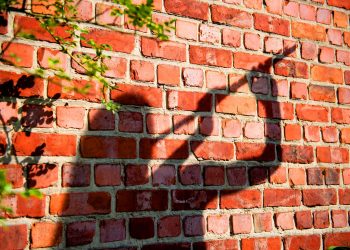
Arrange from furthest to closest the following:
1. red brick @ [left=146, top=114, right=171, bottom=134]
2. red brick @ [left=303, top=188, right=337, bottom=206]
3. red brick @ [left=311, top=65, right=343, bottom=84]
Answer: red brick @ [left=311, top=65, right=343, bottom=84], red brick @ [left=303, top=188, right=337, bottom=206], red brick @ [left=146, top=114, right=171, bottom=134]

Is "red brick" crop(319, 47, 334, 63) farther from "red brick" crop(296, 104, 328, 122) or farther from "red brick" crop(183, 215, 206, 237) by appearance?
"red brick" crop(183, 215, 206, 237)

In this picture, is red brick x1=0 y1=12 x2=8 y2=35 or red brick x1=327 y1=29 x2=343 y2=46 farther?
red brick x1=327 y1=29 x2=343 y2=46

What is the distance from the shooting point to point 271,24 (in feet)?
4.74

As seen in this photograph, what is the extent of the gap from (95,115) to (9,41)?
0.35 metres

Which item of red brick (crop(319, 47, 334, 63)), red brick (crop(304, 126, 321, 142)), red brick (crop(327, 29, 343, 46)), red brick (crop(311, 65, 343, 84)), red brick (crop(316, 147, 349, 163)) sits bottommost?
red brick (crop(316, 147, 349, 163))

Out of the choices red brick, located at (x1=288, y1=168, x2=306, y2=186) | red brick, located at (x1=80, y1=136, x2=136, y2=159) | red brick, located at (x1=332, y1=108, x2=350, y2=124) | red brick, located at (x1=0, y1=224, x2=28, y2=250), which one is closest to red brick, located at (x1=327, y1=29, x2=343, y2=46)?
red brick, located at (x1=332, y1=108, x2=350, y2=124)

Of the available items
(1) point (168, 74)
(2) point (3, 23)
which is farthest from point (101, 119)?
(2) point (3, 23)

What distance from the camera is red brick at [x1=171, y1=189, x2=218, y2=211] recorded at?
1180 millimetres

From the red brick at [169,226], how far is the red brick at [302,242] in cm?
48

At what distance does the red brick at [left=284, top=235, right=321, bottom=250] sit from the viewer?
4.38 feet

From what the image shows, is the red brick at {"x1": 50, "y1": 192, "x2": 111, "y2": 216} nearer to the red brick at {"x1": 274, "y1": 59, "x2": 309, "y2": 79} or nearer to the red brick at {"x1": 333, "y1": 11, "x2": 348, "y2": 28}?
the red brick at {"x1": 274, "y1": 59, "x2": 309, "y2": 79}

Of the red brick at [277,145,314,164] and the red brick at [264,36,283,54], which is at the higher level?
the red brick at [264,36,283,54]

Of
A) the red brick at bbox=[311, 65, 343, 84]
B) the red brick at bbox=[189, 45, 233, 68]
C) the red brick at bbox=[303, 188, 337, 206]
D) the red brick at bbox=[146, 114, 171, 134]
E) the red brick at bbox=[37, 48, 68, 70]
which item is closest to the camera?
the red brick at bbox=[37, 48, 68, 70]

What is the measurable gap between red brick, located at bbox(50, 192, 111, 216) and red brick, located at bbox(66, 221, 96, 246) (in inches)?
1.4
